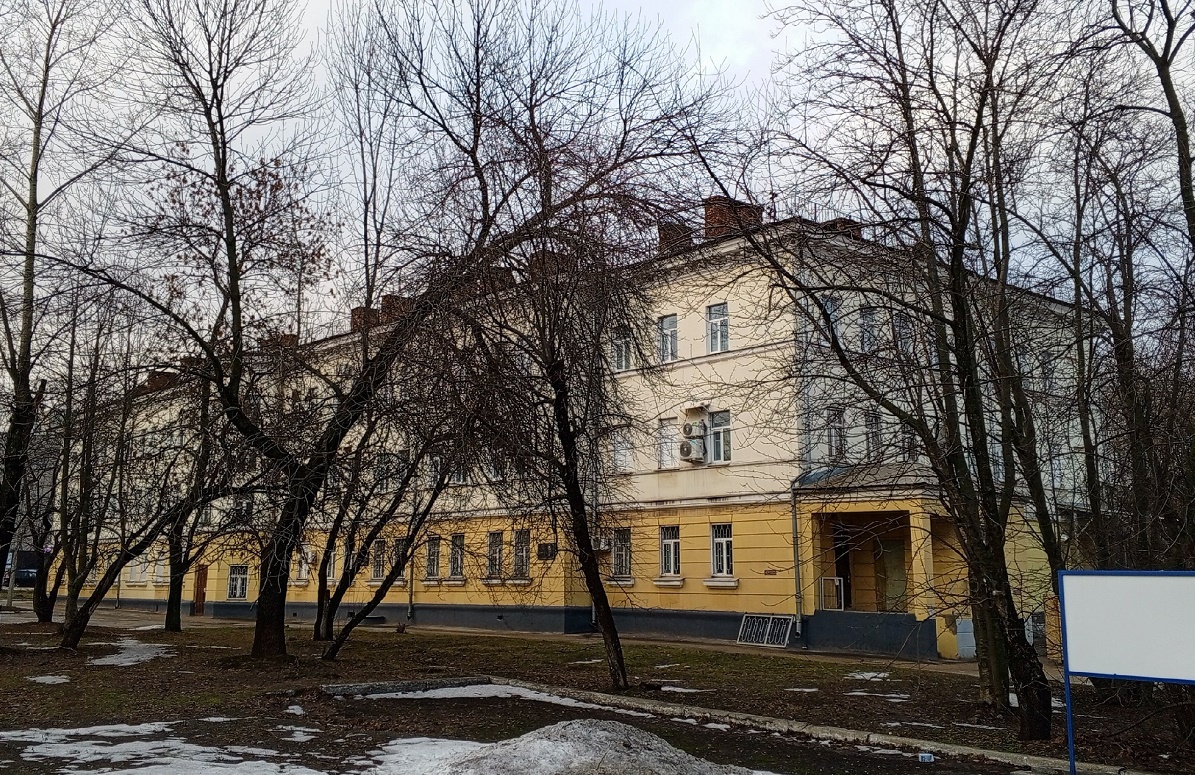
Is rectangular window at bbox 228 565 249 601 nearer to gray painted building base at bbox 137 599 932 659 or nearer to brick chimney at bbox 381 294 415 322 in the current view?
gray painted building base at bbox 137 599 932 659

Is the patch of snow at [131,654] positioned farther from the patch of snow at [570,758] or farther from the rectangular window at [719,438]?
the rectangular window at [719,438]

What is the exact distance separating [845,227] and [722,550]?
56.5 feet

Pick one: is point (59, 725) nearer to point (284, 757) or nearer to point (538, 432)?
point (284, 757)

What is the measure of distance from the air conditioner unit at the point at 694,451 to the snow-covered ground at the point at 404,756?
1790 centimetres

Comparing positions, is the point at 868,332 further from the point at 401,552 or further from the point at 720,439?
the point at 720,439

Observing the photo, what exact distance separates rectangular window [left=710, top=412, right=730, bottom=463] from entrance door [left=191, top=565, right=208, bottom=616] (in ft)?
82.8

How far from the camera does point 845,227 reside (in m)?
9.77

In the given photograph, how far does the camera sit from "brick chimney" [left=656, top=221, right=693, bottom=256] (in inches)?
404

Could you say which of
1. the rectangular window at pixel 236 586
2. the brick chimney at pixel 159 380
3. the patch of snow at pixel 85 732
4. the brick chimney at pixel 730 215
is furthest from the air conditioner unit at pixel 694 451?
the rectangular window at pixel 236 586

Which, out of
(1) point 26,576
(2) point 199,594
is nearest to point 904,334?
(2) point 199,594

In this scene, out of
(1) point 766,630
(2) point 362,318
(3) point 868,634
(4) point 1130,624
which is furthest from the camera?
(1) point 766,630

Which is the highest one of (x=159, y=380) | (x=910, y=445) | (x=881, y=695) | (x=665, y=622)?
(x=159, y=380)

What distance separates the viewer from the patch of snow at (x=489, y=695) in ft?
37.7

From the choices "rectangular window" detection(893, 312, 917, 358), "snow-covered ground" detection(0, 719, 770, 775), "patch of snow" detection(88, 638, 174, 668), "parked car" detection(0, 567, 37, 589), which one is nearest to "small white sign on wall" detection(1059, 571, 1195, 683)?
"snow-covered ground" detection(0, 719, 770, 775)
